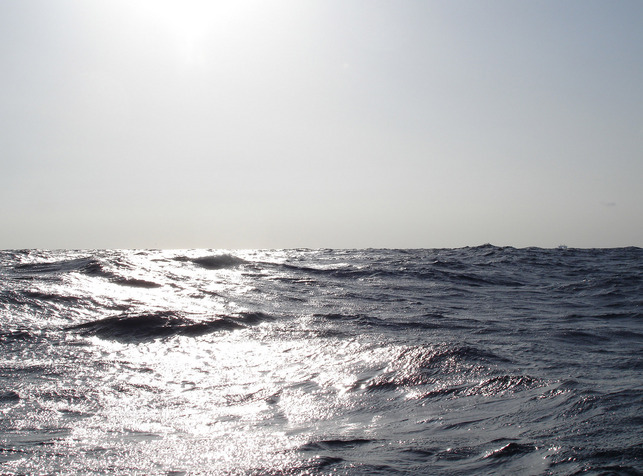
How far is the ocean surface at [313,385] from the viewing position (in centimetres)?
313

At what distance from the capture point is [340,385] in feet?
16.5

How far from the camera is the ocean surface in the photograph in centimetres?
313

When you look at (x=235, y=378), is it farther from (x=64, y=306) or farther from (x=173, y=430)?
(x=64, y=306)

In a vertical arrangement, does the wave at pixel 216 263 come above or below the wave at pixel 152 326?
above

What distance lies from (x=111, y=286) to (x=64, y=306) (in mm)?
2807

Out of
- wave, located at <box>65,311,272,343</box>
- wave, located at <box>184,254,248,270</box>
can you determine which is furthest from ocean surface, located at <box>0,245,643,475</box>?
wave, located at <box>184,254,248,270</box>

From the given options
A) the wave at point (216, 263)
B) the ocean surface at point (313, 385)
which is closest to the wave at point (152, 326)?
the ocean surface at point (313, 385)

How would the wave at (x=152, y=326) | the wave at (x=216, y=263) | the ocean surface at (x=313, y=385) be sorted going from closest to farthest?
the ocean surface at (x=313, y=385)
the wave at (x=152, y=326)
the wave at (x=216, y=263)

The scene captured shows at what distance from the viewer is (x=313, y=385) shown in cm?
506

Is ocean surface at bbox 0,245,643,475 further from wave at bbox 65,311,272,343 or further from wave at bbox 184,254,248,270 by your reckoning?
wave at bbox 184,254,248,270

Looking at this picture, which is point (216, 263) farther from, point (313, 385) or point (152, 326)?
point (313, 385)

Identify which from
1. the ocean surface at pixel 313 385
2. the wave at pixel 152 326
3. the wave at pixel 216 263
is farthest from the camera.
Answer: the wave at pixel 216 263

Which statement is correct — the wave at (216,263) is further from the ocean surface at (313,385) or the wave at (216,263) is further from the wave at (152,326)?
the wave at (152,326)

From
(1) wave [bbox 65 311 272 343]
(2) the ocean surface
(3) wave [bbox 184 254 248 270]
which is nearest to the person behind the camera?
(2) the ocean surface
